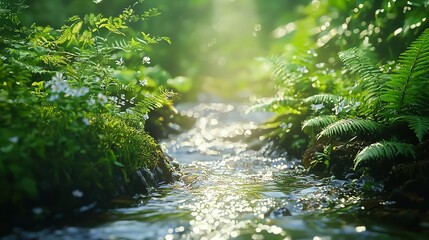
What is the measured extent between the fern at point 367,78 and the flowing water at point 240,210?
1.06 meters

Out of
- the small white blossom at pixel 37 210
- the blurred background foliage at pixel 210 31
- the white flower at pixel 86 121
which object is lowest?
Result: the small white blossom at pixel 37 210

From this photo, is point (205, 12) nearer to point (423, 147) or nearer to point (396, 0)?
point (396, 0)

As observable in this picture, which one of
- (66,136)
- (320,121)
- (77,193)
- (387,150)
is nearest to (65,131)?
(66,136)

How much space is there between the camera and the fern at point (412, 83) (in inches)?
187

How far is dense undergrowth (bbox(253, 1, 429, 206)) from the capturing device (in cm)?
455

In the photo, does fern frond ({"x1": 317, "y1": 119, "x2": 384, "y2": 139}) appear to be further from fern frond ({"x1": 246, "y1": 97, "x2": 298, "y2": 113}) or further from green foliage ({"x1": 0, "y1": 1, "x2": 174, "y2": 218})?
green foliage ({"x1": 0, "y1": 1, "x2": 174, "y2": 218})

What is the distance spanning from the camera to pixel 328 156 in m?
Result: 5.47

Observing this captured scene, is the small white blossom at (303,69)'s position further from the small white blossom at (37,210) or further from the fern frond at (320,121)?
the small white blossom at (37,210)

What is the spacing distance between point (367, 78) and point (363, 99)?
277 mm

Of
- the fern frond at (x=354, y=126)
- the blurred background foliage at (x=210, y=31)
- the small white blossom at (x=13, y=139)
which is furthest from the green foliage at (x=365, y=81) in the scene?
the blurred background foliage at (x=210, y=31)

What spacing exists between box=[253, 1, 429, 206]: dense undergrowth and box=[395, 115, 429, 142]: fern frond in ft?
0.03

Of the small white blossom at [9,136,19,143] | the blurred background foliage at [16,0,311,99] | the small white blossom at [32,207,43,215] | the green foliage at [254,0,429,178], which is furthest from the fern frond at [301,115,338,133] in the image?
the blurred background foliage at [16,0,311,99]

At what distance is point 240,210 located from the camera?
13.3ft

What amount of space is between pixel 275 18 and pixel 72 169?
13338 millimetres
